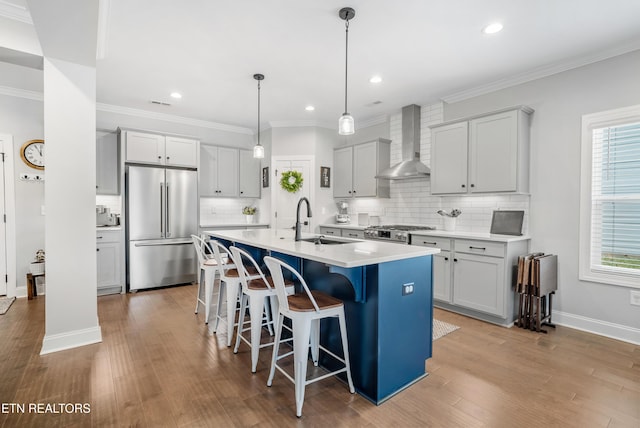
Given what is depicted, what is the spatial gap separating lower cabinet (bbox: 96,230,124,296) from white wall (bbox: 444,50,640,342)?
5.52 meters

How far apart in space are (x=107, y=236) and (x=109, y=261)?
363 millimetres

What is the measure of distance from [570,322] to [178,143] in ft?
19.0

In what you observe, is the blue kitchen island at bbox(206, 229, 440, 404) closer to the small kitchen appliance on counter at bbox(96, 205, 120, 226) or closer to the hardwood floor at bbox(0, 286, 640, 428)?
the hardwood floor at bbox(0, 286, 640, 428)

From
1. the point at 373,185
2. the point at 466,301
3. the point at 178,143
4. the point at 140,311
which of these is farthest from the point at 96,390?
the point at 373,185

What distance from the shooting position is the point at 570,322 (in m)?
3.44

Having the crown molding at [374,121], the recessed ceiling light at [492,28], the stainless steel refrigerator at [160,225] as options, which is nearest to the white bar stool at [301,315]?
the recessed ceiling light at [492,28]

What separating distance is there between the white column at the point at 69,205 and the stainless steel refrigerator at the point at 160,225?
191cm

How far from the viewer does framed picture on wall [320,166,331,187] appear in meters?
6.00

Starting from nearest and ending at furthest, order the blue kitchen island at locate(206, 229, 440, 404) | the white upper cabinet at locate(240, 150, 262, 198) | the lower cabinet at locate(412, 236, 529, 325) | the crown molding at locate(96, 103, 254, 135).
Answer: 1. the blue kitchen island at locate(206, 229, 440, 404)
2. the lower cabinet at locate(412, 236, 529, 325)
3. the crown molding at locate(96, 103, 254, 135)
4. the white upper cabinet at locate(240, 150, 262, 198)

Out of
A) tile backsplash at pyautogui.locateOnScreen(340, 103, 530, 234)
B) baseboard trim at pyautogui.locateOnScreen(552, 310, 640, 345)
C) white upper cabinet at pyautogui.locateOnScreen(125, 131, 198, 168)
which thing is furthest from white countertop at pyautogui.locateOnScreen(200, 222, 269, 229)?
baseboard trim at pyautogui.locateOnScreen(552, 310, 640, 345)

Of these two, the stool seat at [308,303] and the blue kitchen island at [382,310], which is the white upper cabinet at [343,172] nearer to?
the blue kitchen island at [382,310]

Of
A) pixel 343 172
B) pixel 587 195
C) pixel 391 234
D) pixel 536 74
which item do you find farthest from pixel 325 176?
pixel 587 195

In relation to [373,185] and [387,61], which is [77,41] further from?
[373,185]

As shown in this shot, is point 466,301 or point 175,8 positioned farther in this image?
point 466,301
